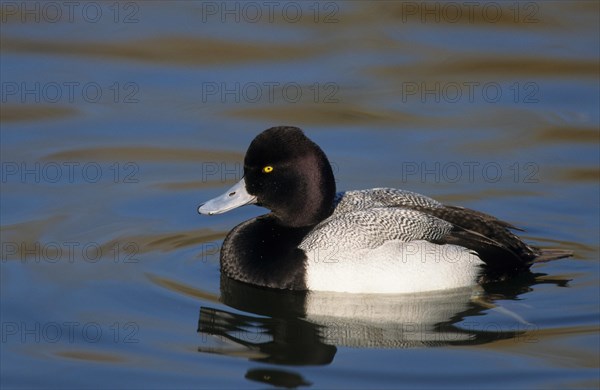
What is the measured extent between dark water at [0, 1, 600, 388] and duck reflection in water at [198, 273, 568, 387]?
18mm

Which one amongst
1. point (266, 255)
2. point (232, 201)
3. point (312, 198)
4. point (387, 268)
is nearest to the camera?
point (387, 268)

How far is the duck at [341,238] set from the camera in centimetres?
853

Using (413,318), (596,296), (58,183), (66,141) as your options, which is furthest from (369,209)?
(66,141)

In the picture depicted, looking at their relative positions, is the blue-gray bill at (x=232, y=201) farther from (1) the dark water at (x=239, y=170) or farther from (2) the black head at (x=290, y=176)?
(1) the dark water at (x=239, y=170)

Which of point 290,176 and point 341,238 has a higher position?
point 290,176

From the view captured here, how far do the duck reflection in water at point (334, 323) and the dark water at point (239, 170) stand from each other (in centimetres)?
2

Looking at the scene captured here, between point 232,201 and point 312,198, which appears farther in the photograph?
point 232,201

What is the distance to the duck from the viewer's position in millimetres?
8531

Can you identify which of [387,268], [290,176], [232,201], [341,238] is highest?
[290,176]

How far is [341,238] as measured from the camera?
858cm

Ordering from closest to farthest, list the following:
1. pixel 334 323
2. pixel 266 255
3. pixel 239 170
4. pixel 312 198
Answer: pixel 334 323
pixel 266 255
pixel 312 198
pixel 239 170

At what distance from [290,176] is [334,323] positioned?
4.06ft

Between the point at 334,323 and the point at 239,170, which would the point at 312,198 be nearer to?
the point at 334,323

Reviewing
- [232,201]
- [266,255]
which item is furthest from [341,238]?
[232,201]
